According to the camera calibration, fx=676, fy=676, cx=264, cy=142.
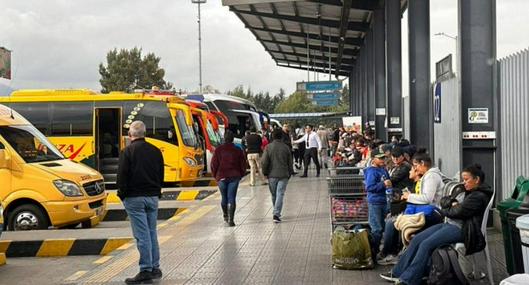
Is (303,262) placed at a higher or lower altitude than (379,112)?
lower

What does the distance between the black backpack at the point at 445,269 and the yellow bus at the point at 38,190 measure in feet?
23.9

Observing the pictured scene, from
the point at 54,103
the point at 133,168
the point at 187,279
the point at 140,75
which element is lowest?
the point at 187,279

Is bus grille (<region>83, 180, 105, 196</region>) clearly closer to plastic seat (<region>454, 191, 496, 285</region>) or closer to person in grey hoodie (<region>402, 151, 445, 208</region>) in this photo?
person in grey hoodie (<region>402, 151, 445, 208</region>)

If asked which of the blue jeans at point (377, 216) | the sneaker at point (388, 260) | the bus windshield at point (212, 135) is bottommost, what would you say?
the sneaker at point (388, 260)

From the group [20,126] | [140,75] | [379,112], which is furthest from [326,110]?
[20,126]

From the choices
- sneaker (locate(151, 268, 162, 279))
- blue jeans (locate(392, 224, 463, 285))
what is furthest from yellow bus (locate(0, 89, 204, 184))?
blue jeans (locate(392, 224, 463, 285))

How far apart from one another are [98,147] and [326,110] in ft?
250

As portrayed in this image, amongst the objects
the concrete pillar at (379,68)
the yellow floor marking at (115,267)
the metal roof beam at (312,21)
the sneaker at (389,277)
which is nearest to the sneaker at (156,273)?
the yellow floor marking at (115,267)

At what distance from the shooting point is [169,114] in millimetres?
20375

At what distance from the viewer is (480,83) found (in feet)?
37.8

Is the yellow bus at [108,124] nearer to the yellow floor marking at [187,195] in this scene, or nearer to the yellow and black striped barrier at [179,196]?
the yellow and black striped barrier at [179,196]

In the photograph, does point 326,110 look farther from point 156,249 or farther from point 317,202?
point 156,249

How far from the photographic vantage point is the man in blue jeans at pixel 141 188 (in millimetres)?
7633

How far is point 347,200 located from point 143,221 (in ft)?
9.47
